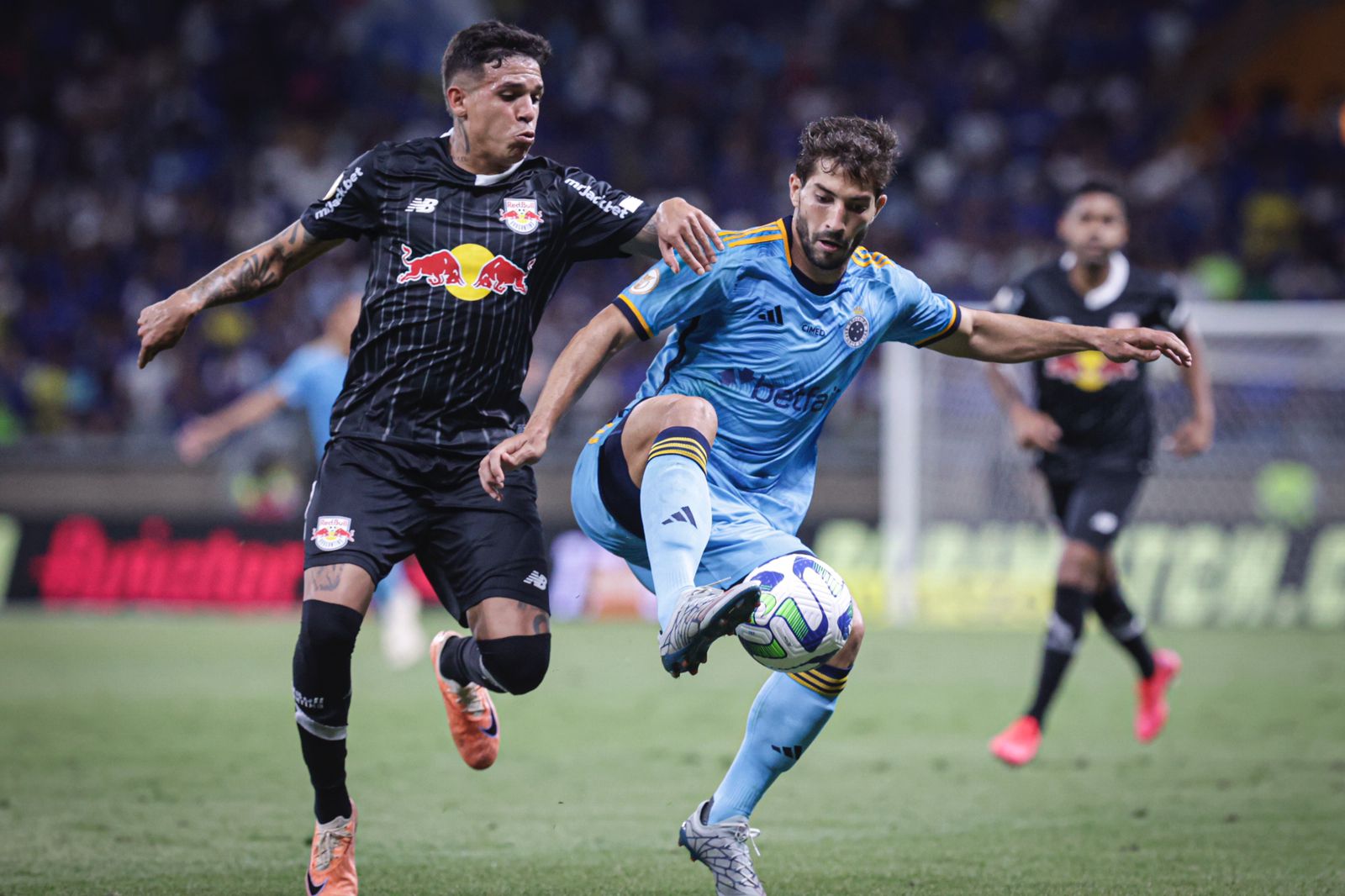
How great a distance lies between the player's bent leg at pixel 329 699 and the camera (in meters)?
4.48

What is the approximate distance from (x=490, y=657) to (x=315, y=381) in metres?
5.87

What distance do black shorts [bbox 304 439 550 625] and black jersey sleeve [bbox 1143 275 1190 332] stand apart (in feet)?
13.4

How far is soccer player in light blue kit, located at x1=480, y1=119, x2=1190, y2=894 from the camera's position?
441cm

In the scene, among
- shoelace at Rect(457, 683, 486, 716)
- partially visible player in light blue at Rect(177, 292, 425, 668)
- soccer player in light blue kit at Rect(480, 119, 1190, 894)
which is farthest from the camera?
partially visible player in light blue at Rect(177, 292, 425, 668)

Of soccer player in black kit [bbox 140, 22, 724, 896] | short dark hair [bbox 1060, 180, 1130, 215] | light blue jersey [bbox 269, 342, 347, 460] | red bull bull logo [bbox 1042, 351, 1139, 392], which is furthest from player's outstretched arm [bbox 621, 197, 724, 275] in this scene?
light blue jersey [bbox 269, 342, 347, 460]

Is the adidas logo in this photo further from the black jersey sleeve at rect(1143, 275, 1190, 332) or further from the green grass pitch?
the black jersey sleeve at rect(1143, 275, 1190, 332)

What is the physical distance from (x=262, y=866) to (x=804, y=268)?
2.62 metres

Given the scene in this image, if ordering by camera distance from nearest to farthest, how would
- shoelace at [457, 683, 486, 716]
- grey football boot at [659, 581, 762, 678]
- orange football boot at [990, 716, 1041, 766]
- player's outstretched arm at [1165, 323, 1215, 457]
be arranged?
1. grey football boot at [659, 581, 762, 678]
2. shoelace at [457, 683, 486, 716]
3. orange football boot at [990, 716, 1041, 766]
4. player's outstretched arm at [1165, 323, 1215, 457]

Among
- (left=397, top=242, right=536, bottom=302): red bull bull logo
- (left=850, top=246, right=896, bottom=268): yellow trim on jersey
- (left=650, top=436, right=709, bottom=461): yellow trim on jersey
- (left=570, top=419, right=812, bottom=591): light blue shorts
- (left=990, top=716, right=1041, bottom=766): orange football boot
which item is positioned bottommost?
(left=990, top=716, right=1041, bottom=766): orange football boot

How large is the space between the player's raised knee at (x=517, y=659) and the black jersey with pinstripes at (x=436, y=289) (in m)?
0.62

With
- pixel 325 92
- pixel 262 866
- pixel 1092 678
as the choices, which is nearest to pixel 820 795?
pixel 262 866

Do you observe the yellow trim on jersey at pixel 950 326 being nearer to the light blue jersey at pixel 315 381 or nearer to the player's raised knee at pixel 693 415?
the player's raised knee at pixel 693 415

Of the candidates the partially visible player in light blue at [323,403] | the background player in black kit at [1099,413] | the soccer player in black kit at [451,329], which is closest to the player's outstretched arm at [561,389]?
the soccer player in black kit at [451,329]

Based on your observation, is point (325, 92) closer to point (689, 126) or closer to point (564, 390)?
point (689, 126)
